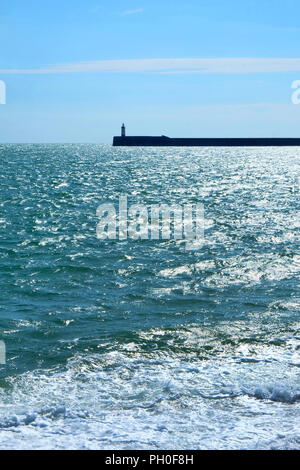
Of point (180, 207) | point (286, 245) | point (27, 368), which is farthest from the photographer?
point (180, 207)

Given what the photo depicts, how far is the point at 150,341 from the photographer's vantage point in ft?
35.4

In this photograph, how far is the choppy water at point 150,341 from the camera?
7359mm

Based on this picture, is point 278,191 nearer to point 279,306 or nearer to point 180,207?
point 180,207

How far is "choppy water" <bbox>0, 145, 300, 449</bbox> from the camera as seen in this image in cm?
736

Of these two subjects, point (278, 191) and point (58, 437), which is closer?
point (58, 437)

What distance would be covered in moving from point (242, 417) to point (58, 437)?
2448 millimetres

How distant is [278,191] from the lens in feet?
145

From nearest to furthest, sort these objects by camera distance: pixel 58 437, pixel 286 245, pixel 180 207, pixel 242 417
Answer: pixel 58 437 → pixel 242 417 → pixel 286 245 → pixel 180 207

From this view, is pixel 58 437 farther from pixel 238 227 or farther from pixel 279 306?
pixel 238 227
